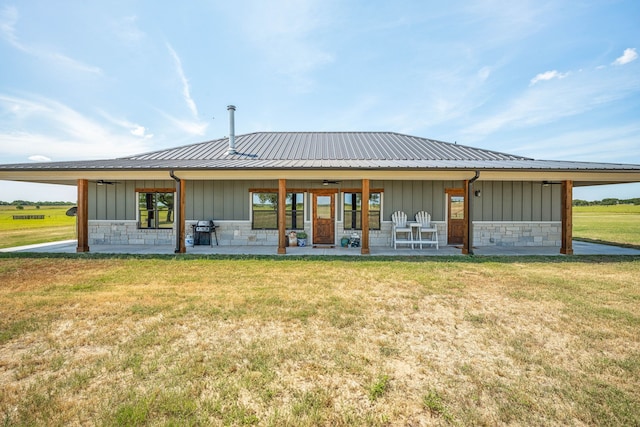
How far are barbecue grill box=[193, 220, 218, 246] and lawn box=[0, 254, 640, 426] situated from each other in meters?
3.99

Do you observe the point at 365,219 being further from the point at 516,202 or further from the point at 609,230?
the point at 609,230

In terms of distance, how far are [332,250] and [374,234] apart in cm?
170

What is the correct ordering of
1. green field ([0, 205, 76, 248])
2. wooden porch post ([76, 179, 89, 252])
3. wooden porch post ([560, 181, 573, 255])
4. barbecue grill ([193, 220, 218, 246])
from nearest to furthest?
1. wooden porch post ([560, 181, 573, 255])
2. wooden porch post ([76, 179, 89, 252])
3. barbecue grill ([193, 220, 218, 246])
4. green field ([0, 205, 76, 248])

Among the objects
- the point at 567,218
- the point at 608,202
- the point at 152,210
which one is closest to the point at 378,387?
the point at 567,218

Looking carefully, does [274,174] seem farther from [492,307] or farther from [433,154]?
[433,154]

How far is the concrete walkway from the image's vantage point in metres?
7.90

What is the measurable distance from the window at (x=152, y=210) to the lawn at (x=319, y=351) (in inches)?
176

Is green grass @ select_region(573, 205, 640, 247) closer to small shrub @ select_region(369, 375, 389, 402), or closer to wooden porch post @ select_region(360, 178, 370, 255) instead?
wooden porch post @ select_region(360, 178, 370, 255)

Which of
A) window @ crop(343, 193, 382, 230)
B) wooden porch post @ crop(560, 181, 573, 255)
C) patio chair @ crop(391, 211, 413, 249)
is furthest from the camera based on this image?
window @ crop(343, 193, 382, 230)

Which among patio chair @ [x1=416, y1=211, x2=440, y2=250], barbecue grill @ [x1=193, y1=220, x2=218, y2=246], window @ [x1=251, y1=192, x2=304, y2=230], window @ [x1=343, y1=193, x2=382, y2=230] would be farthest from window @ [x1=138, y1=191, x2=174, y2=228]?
patio chair @ [x1=416, y1=211, x2=440, y2=250]

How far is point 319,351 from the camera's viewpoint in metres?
2.75

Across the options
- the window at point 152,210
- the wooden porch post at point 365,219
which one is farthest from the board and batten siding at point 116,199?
the wooden porch post at point 365,219

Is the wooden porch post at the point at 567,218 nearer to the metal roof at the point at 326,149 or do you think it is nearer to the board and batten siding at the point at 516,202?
the board and batten siding at the point at 516,202

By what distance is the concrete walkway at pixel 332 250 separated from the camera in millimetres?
7898
